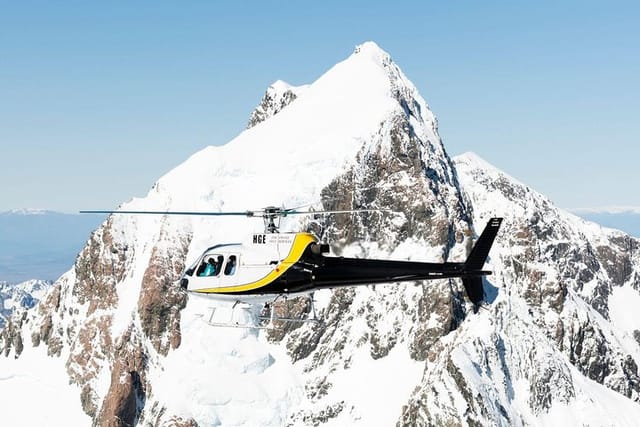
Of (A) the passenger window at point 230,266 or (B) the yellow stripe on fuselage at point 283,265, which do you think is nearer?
(B) the yellow stripe on fuselage at point 283,265

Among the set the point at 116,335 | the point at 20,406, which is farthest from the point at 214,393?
the point at 20,406

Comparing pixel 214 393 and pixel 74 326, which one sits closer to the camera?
pixel 214 393

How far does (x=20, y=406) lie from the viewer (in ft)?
620

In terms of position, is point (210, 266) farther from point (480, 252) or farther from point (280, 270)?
point (480, 252)

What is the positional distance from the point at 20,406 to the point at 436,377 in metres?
103

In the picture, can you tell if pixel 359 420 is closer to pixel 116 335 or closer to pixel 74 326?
pixel 116 335

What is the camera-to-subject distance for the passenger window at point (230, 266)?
64.5 meters

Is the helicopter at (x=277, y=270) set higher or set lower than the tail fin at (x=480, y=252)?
lower

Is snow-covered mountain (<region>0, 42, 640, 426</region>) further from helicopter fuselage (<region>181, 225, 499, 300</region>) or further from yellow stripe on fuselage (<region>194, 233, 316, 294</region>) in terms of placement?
yellow stripe on fuselage (<region>194, 233, 316, 294</region>)

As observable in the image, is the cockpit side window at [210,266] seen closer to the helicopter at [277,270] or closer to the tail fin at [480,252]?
the helicopter at [277,270]

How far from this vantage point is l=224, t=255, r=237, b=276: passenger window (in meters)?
64.5

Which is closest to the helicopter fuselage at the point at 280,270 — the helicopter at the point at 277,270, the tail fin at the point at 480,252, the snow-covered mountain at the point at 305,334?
the helicopter at the point at 277,270

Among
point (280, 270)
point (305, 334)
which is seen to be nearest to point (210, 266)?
point (280, 270)

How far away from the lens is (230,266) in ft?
212
